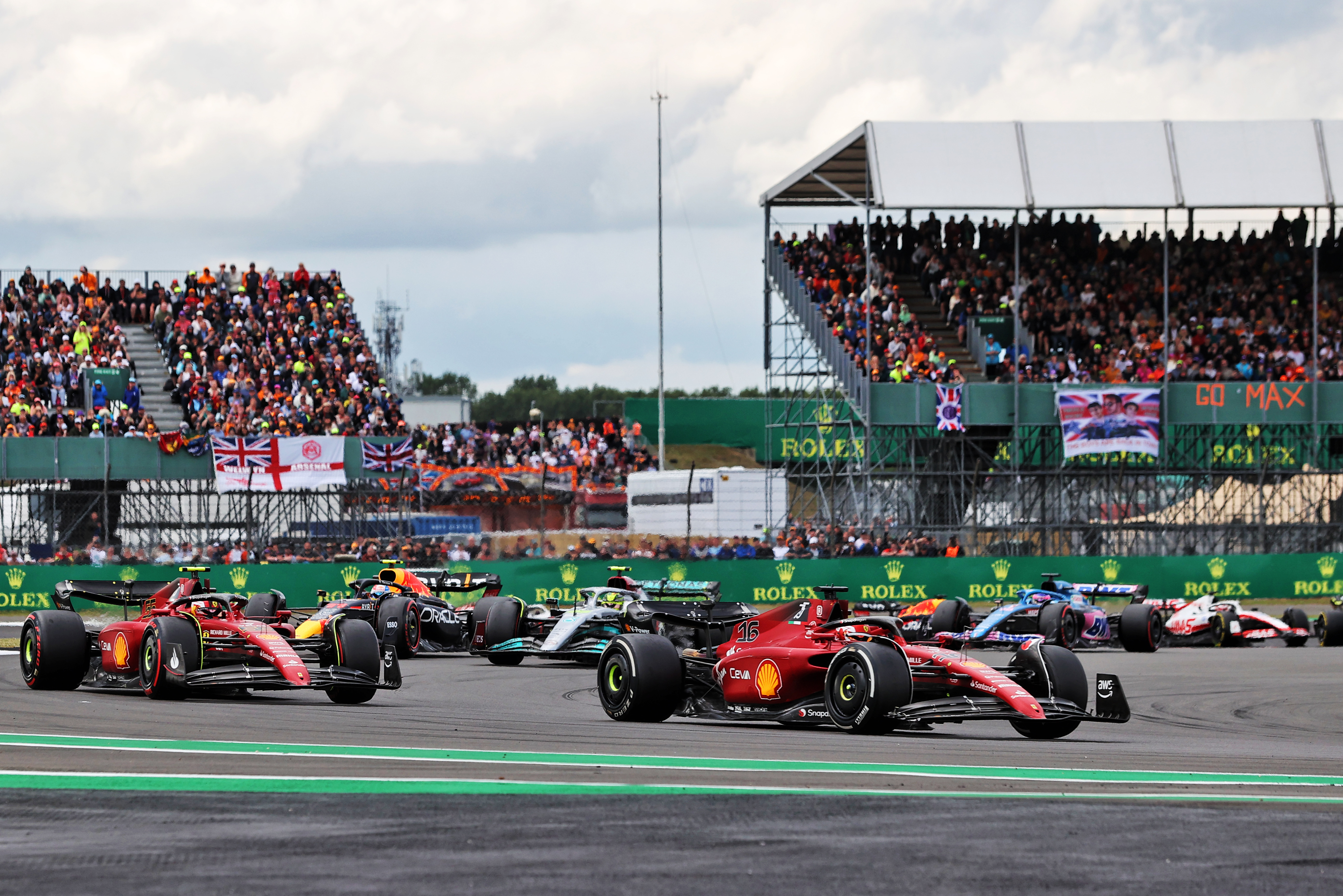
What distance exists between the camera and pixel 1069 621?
2520 centimetres

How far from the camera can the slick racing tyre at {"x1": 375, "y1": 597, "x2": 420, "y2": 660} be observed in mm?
23266

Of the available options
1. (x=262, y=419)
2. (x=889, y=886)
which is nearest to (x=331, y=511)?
(x=262, y=419)

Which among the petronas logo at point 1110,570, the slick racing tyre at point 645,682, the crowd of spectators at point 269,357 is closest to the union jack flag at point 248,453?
the crowd of spectators at point 269,357

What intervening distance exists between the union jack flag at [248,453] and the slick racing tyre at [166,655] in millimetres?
23355

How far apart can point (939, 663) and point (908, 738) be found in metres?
0.85

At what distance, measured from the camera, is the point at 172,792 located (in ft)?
28.0

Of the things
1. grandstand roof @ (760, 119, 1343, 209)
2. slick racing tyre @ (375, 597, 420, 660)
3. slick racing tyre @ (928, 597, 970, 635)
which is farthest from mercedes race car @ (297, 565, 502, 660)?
grandstand roof @ (760, 119, 1343, 209)

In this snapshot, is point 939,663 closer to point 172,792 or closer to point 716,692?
point 716,692

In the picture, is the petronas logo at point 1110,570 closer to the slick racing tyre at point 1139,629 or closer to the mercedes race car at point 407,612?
the slick racing tyre at point 1139,629

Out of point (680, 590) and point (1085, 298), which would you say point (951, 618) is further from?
point (1085, 298)

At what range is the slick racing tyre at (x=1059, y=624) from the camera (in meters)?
→ 25.0

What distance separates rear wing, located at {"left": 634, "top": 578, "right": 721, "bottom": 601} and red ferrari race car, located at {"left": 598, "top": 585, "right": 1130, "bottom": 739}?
505 cm

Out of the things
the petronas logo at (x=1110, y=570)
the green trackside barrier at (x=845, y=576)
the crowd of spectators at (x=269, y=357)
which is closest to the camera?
the green trackside barrier at (x=845, y=576)

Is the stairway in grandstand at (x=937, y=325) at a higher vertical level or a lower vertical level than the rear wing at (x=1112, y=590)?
higher
